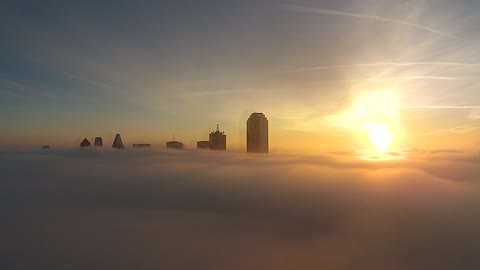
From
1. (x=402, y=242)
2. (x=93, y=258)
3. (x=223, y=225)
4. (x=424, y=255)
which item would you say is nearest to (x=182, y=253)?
(x=223, y=225)

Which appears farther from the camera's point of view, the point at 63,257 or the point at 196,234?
the point at 196,234

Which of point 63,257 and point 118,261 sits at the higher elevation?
point 63,257

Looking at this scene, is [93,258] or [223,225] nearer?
[93,258]

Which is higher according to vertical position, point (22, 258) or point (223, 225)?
point (223, 225)

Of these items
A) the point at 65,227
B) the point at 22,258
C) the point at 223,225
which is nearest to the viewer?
the point at 22,258

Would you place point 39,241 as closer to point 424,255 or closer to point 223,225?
point 223,225

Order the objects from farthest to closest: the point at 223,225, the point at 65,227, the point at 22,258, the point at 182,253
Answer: the point at 223,225 < the point at 65,227 < the point at 22,258 < the point at 182,253

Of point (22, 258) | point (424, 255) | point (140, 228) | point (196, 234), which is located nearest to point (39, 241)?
point (22, 258)

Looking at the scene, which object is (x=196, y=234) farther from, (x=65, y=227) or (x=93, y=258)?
(x=65, y=227)
